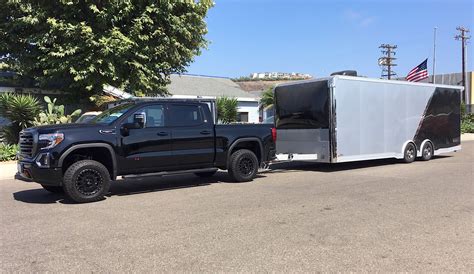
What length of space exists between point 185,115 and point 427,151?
10106 mm

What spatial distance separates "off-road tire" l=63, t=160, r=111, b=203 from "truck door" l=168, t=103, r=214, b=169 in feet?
5.49

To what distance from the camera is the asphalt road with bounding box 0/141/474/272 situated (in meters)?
5.12

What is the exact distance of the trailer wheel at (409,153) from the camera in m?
15.5

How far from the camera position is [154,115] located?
32.0 ft

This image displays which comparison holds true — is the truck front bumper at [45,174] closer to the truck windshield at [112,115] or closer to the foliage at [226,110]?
the truck windshield at [112,115]

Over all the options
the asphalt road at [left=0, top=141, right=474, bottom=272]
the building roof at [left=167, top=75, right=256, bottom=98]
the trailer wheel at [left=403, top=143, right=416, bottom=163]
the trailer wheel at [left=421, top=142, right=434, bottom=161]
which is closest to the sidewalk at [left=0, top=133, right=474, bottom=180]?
the asphalt road at [left=0, top=141, right=474, bottom=272]

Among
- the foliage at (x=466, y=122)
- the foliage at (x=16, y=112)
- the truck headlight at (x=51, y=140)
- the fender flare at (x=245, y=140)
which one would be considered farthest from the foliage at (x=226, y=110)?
the foliage at (x=466, y=122)

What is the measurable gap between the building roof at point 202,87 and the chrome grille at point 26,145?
713 inches

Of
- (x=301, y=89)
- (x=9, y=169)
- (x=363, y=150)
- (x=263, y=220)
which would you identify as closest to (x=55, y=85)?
(x=9, y=169)

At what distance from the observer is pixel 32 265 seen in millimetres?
5031

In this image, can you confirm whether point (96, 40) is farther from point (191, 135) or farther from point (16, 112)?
point (191, 135)

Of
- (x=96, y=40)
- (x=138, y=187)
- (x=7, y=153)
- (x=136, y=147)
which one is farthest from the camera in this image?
(x=96, y=40)

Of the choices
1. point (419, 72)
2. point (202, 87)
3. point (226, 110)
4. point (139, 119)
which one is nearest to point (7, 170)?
point (139, 119)

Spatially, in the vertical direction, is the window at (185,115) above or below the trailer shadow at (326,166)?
above
